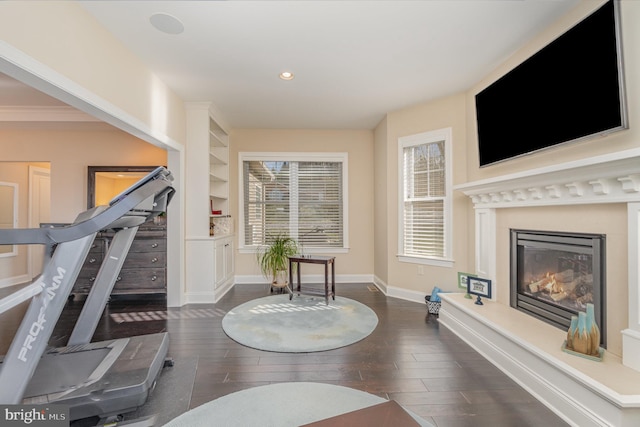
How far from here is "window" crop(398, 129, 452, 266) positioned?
3.79 meters

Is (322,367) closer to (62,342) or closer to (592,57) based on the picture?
(62,342)

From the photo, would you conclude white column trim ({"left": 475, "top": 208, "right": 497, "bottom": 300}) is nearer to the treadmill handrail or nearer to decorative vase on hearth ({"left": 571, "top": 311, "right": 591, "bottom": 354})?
decorative vase on hearth ({"left": 571, "top": 311, "right": 591, "bottom": 354})

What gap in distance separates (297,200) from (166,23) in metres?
3.31

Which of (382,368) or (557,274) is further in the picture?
(557,274)

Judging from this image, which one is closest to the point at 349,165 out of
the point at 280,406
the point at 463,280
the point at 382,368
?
the point at 463,280

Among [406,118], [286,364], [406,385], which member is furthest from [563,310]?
[406,118]

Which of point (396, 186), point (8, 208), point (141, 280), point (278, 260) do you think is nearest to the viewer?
point (141, 280)

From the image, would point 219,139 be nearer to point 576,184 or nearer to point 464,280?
point 464,280

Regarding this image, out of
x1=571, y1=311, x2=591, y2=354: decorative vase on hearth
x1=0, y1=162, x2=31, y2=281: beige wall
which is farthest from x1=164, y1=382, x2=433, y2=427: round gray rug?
x1=0, y1=162, x2=31, y2=281: beige wall

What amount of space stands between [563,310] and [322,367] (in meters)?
2.12

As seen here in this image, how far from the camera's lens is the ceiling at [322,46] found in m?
2.15

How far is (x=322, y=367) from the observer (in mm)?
2250

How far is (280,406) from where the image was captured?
1.78m

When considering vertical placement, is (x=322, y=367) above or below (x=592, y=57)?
below
